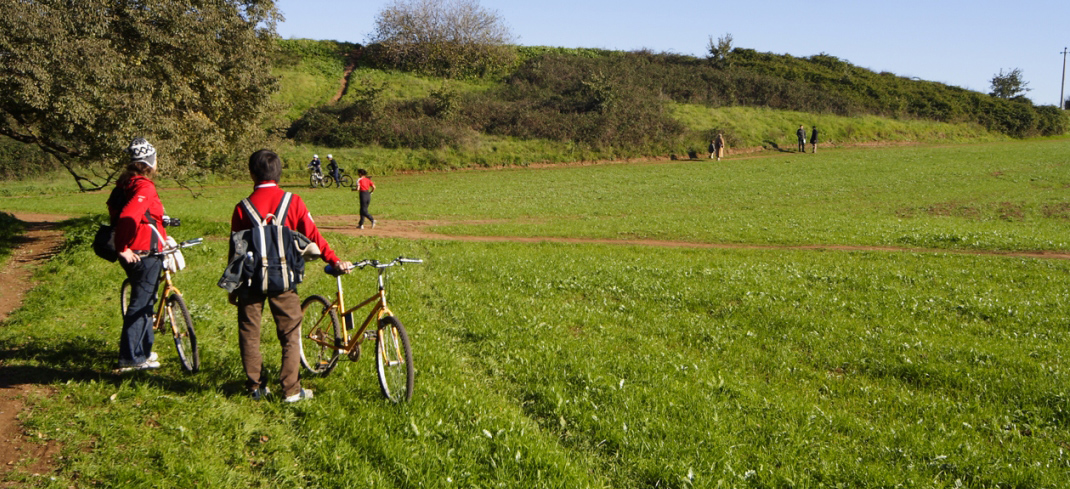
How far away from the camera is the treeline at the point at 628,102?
4616 centimetres

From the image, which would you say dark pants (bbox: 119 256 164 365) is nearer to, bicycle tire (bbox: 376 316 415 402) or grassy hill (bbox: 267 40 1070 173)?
bicycle tire (bbox: 376 316 415 402)

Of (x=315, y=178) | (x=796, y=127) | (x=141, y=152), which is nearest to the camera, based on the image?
(x=141, y=152)

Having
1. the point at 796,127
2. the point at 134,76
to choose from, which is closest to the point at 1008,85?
the point at 796,127

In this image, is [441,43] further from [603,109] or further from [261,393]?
[261,393]

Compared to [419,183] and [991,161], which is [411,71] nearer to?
[419,183]

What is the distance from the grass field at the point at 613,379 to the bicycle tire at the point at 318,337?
22cm

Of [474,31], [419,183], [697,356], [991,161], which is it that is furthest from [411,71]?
[697,356]

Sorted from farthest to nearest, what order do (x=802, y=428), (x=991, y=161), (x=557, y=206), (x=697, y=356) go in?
(x=991, y=161)
(x=557, y=206)
(x=697, y=356)
(x=802, y=428)

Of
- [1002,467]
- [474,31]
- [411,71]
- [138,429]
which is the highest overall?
[474,31]

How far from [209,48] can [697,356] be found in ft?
46.5

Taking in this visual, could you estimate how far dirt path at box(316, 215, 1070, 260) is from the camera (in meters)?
16.8

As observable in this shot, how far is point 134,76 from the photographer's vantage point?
15094 millimetres

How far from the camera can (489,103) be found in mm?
51250

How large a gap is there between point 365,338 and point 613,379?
8.51 feet
